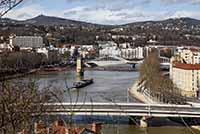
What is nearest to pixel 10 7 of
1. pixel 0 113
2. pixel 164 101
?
pixel 0 113

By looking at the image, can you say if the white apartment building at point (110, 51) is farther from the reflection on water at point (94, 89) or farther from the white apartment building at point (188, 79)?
the white apartment building at point (188, 79)

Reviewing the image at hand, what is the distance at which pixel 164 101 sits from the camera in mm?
9281

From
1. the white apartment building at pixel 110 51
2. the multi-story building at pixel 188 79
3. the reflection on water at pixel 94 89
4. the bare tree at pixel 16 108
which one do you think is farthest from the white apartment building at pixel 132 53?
the bare tree at pixel 16 108

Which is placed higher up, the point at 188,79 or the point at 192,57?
the point at 192,57

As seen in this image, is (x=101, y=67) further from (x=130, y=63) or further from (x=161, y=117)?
(x=161, y=117)

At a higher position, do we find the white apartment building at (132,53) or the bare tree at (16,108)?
the bare tree at (16,108)

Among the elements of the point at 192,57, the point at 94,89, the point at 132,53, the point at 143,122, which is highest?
the point at 192,57

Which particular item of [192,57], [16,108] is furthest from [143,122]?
[192,57]

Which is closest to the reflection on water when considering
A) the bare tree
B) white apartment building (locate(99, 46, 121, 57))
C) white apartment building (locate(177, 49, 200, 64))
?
the bare tree

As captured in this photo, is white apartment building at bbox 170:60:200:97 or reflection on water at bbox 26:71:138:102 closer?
reflection on water at bbox 26:71:138:102

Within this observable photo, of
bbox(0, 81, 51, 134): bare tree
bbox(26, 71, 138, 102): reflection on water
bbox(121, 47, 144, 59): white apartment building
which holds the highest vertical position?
bbox(0, 81, 51, 134): bare tree

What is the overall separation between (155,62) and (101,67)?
727cm

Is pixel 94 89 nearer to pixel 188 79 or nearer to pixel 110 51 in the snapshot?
pixel 188 79

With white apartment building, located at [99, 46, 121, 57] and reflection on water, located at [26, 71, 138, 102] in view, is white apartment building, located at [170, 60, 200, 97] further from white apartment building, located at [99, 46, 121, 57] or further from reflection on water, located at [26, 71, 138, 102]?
white apartment building, located at [99, 46, 121, 57]
